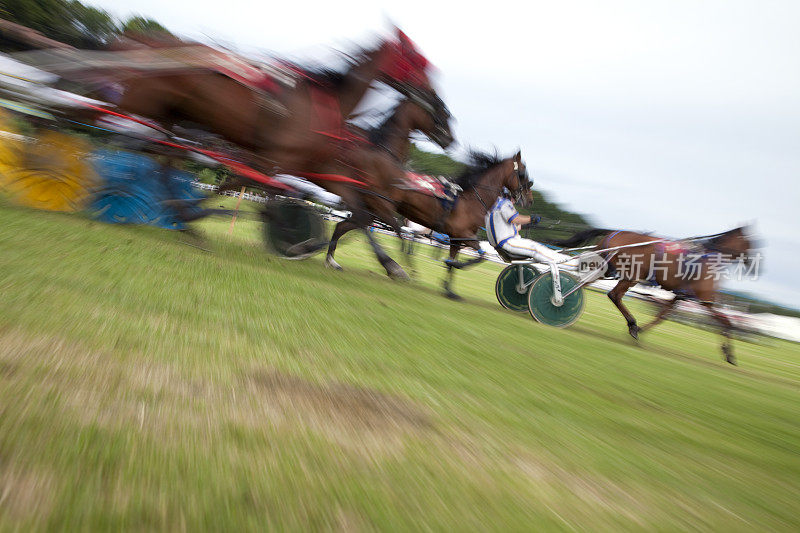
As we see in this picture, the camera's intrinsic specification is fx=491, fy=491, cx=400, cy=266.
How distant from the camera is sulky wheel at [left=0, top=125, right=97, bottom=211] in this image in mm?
5980

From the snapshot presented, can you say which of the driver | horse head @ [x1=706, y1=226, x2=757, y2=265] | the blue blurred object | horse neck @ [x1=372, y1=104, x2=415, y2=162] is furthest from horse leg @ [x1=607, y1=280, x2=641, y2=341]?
the blue blurred object

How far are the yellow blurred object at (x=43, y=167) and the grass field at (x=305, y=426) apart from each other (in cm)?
239

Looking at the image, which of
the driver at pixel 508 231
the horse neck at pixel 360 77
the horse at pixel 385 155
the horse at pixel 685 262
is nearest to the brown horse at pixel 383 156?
the horse at pixel 385 155

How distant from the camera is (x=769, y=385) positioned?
22.5 feet

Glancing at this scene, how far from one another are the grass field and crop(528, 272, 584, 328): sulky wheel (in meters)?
3.55

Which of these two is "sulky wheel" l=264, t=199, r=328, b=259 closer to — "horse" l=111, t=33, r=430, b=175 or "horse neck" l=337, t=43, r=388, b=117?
"horse" l=111, t=33, r=430, b=175

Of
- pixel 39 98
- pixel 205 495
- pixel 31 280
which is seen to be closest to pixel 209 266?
pixel 31 280

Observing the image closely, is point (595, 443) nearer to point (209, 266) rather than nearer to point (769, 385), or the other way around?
point (209, 266)

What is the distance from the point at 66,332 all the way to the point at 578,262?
798 cm

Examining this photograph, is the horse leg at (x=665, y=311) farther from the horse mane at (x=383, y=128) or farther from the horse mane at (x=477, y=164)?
the horse mane at (x=383, y=128)

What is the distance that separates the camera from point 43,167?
602cm

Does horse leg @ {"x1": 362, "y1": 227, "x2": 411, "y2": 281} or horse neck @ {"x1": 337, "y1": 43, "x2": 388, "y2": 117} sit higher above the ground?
horse neck @ {"x1": 337, "y1": 43, "x2": 388, "y2": 117}

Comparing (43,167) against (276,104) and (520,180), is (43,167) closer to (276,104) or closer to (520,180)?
(276,104)

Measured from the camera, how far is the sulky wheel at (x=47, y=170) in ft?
19.6
